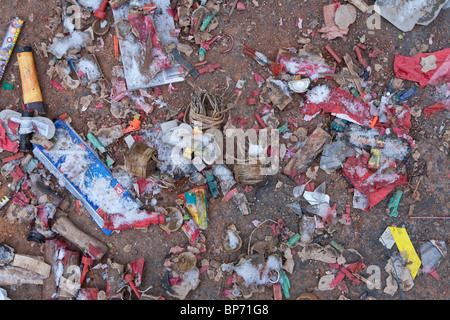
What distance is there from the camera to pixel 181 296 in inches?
161

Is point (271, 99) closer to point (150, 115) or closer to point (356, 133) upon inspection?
point (356, 133)

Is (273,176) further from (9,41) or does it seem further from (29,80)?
(9,41)

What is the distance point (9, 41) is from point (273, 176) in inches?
151

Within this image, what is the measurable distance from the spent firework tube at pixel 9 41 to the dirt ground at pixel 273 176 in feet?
0.22

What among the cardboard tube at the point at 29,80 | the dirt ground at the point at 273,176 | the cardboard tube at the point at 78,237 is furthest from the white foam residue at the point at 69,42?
the cardboard tube at the point at 78,237

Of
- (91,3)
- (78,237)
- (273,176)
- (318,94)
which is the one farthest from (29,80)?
(318,94)

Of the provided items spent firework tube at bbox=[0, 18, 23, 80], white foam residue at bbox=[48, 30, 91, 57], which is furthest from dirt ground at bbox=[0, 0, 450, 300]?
white foam residue at bbox=[48, 30, 91, 57]

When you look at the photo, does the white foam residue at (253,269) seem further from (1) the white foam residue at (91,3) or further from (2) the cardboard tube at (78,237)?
(1) the white foam residue at (91,3)

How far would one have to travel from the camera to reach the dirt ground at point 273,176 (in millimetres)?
4137

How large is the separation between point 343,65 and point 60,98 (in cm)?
373

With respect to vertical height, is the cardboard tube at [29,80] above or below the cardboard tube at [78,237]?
above

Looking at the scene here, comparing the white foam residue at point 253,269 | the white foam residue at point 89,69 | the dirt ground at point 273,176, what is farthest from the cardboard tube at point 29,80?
the white foam residue at point 253,269

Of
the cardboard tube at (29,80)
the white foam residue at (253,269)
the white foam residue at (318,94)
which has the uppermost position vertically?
the cardboard tube at (29,80)

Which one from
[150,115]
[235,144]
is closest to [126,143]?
[150,115]
